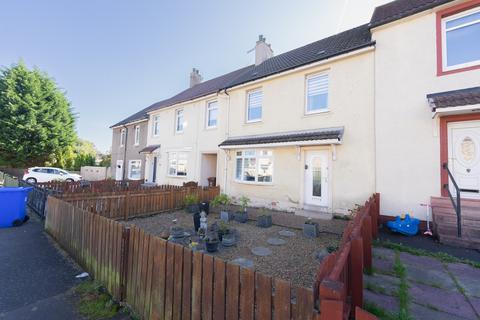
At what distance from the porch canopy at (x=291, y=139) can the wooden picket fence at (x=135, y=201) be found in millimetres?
3300

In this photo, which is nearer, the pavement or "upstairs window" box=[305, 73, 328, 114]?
the pavement

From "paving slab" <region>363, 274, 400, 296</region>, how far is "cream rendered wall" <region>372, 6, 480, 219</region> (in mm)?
4377

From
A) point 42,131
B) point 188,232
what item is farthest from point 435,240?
point 42,131

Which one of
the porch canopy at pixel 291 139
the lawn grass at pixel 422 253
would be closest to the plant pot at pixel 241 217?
the porch canopy at pixel 291 139

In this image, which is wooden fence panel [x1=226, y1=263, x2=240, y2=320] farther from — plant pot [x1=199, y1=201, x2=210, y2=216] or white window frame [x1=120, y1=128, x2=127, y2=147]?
white window frame [x1=120, y1=128, x2=127, y2=147]

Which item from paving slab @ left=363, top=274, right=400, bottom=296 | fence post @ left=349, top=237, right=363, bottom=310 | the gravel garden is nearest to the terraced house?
the gravel garden

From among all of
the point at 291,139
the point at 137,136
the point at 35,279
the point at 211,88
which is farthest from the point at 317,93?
the point at 137,136

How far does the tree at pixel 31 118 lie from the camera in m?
22.7

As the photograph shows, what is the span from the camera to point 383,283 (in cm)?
352

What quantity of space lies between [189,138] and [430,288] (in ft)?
47.6

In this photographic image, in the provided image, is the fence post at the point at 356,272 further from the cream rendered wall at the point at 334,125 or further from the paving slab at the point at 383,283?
the cream rendered wall at the point at 334,125

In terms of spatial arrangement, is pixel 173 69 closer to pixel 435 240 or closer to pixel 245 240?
pixel 245 240

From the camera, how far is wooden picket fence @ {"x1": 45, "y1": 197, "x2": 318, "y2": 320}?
1.88 metres

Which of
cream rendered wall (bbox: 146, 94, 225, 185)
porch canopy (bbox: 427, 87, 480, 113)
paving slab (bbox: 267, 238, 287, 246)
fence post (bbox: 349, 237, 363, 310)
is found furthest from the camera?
cream rendered wall (bbox: 146, 94, 225, 185)
